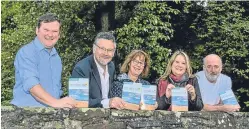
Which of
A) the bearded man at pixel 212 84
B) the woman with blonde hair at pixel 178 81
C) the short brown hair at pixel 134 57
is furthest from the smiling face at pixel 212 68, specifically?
the short brown hair at pixel 134 57

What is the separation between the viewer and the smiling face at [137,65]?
4429 mm

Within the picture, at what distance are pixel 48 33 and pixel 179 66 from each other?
1.29 m

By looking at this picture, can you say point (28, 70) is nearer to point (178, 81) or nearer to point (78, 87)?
point (78, 87)

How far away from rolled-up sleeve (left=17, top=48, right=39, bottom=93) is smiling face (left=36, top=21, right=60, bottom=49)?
17 cm

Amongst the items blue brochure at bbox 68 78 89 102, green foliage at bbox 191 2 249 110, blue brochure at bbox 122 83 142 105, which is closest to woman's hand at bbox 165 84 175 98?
blue brochure at bbox 122 83 142 105

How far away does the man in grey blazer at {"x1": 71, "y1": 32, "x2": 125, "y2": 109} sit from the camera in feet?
13.7

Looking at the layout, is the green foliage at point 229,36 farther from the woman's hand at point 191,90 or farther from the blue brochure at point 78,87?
the blue brochure at point 78,87

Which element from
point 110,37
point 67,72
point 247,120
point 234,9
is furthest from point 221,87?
point 234,9

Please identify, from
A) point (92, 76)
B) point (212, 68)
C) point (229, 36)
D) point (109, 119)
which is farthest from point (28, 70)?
point (229, 36)

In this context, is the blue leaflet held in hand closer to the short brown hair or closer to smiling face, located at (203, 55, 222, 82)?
smiling face, located at (203, 55, 222, 82)

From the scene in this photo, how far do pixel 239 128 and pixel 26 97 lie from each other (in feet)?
6.86

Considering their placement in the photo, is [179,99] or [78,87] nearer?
[78,87]

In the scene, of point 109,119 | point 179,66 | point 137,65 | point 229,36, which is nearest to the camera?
point 109,119

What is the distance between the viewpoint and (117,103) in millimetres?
4145
